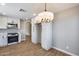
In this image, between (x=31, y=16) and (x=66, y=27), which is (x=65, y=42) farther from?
(x=31, y=16)

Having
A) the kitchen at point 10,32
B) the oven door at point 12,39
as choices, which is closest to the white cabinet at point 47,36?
the kitchen at point 10,32

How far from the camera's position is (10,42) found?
12.8ft

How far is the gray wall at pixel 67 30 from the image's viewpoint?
7.71 ft

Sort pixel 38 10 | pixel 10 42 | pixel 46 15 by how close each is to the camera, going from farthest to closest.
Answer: pixel 10 42
pixel 38 10
pixel 46 15

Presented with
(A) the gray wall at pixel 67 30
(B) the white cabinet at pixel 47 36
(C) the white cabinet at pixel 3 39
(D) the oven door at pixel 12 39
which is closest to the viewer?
(A) the gray wall at pixel 67 30

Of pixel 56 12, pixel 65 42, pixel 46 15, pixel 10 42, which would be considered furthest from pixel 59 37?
pixel 10 42

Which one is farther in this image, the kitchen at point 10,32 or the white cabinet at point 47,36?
the kitchen at point 10,32

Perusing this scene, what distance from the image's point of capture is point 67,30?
8.08 ft

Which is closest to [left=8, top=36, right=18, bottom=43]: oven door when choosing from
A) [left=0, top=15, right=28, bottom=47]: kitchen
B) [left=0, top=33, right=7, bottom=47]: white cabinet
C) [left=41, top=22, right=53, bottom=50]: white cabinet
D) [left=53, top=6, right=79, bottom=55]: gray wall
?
[left=0, top=15, right=28, bottom=47]: kitchen

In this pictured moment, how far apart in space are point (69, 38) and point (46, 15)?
1.37 metres

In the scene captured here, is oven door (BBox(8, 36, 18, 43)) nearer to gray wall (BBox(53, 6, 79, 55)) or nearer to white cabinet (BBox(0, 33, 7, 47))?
white cabinet (BBox(0, 33, 7, 47))

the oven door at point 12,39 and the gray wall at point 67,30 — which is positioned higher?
the gray wall at point 67,30

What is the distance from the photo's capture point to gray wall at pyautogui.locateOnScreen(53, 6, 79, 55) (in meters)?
2.35

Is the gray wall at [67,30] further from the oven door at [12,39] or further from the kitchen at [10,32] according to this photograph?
the oven door at [12,39]
